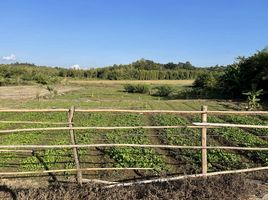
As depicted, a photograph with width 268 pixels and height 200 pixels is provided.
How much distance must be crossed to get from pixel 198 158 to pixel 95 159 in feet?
7.75

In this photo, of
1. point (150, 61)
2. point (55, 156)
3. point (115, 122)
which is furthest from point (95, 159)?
point (150, 61)

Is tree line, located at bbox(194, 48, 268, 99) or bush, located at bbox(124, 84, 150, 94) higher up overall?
tree line, located at bbox(194, 48, 268, 99)

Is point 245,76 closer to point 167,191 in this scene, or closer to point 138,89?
point 138,89

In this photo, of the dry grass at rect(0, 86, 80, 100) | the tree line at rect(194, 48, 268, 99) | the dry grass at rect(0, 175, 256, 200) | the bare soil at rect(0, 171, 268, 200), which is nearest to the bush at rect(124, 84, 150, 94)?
the dry grass at rect(0, 86, 80, 100)

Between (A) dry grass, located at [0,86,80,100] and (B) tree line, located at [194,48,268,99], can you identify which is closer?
(B) tree line, located at [194,48,268,99]

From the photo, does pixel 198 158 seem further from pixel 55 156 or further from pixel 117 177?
pixel 55 156

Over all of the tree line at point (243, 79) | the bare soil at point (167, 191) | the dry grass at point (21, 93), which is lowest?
the dry grass at point (21, 93)

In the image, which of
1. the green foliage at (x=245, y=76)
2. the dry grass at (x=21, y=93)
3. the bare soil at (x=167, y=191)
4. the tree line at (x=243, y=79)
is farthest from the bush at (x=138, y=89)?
the bare soil at (x=167, y=191)

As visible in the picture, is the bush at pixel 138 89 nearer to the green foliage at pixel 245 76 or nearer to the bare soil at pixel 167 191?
the green foliage at pixel 245 76

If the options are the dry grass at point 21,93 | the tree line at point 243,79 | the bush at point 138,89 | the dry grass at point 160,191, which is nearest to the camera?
the dry grass at point 160,191

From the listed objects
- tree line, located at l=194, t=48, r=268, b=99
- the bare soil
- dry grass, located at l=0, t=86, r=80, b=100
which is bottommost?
dry grass, located at l=0, t=86, r=80, b=100

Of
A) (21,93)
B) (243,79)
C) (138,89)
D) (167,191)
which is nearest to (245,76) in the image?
(243,79)

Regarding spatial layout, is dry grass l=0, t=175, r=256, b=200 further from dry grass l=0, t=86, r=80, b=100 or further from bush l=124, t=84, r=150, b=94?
bush l=124, t=84, r=150, b=94

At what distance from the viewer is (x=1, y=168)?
8242mm
